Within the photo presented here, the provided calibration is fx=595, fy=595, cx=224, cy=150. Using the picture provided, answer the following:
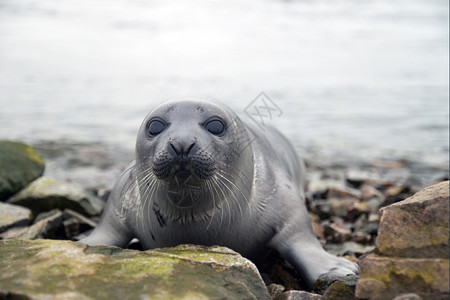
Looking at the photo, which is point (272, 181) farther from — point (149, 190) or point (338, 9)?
point (338, 9)

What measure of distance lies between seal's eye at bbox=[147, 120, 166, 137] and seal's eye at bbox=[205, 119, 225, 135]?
255mm

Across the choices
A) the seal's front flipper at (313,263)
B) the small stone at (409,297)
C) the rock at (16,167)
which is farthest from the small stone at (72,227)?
the small stone at (409,297)

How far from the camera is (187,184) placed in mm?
3172

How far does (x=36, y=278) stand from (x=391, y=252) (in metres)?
1.44

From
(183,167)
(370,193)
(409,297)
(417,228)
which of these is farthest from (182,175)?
(370,193)

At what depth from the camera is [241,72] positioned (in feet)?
51.2

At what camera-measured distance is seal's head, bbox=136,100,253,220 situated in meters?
3.08

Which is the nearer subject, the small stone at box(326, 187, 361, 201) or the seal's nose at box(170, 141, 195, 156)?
the seal's nose at box(170, 141, 195, 156)

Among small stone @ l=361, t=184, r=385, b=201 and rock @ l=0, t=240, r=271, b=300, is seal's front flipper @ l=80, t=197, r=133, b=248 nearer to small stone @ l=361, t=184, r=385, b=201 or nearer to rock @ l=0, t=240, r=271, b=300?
rock @ l=0, t=240, r=271, b=300

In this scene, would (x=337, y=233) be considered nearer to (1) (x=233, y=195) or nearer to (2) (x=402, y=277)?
(1) (x=233, y=195)

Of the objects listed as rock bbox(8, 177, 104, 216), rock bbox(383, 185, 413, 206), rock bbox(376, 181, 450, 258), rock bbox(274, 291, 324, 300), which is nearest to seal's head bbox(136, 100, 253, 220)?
rock bbox(274, 291, 324, 300)

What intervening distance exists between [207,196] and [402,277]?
131 cm

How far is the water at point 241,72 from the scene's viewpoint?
961 cm

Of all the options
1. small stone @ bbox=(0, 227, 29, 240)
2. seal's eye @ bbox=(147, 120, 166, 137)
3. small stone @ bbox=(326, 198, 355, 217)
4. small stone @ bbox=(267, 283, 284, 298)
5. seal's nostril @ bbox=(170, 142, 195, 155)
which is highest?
seal's eye @ bbox=(147, 120, 166, 137)
